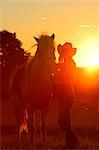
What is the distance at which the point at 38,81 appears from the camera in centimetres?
667

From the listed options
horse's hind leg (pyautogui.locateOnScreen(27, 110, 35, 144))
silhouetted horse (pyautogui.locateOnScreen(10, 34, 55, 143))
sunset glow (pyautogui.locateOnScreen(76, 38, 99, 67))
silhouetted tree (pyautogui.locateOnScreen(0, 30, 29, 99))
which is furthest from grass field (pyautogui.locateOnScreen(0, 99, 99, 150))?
sunset glow (pyautogui.locateOnScreen(76, 38, 99, 67))

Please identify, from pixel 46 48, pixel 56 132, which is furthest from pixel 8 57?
pixel 46 48

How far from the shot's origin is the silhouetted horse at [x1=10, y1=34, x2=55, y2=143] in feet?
21.5

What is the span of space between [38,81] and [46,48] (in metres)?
0.44

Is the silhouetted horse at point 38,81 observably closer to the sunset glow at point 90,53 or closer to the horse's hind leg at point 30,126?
the horse's hind leg at point 30,126

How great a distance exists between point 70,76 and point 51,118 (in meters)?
3.29

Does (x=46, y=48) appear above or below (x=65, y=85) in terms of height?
above

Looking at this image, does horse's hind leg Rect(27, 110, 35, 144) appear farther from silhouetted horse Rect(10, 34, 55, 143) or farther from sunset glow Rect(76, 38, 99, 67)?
sunset glow Rect(76, 38, 99, 67)

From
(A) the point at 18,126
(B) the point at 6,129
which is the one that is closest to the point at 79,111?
(B) the point at 6,129

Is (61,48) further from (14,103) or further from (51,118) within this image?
(51,118)

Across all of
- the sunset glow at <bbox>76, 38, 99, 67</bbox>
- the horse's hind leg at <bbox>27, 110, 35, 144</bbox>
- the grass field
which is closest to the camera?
the grass field

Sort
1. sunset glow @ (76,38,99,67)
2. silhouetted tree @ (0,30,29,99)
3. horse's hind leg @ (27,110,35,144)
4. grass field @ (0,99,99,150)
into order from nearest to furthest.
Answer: grass field @ (0,99,99,150) → horse's hind leg @ (27,110,35,144) → sunset glow @ (76,38,99,67) → silhouetted tree @ (0,30,29,99)

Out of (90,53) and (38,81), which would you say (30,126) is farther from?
(90,53)

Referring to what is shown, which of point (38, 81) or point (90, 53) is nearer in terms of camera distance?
point (38, 81)
